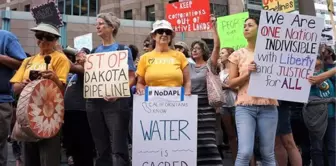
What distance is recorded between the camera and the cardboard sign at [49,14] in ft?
26.7

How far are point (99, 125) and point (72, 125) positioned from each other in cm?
67

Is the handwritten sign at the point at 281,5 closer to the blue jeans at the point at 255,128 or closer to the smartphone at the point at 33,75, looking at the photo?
the blue jeans at the point at 255,128

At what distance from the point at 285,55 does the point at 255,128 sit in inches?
33.2

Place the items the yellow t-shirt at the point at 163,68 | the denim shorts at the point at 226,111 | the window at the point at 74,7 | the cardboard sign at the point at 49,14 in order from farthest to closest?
the window at the point at 74,7
the cardboard sign at the point at 49,14
the denim shorts at the point at 226,111
the yellow t-shirt at the point at 163,68

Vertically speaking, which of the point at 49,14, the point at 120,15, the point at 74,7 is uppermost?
the point at 74,7

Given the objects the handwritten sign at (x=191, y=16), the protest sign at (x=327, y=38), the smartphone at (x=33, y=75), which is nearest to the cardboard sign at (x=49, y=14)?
the handwritten sign at (x=191, y=16)

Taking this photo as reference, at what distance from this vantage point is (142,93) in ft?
16.4

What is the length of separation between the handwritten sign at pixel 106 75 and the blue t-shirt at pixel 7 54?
0.80m

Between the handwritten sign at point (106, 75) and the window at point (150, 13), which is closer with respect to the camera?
the handwritten sign at point (106, 75)

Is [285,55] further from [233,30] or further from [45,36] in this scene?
[233,30]

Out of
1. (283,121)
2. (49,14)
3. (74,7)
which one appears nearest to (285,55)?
(283,121)

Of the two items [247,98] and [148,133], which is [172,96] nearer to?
[148,133]

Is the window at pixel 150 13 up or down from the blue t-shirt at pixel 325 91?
up

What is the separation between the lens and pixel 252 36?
4.84 metres
